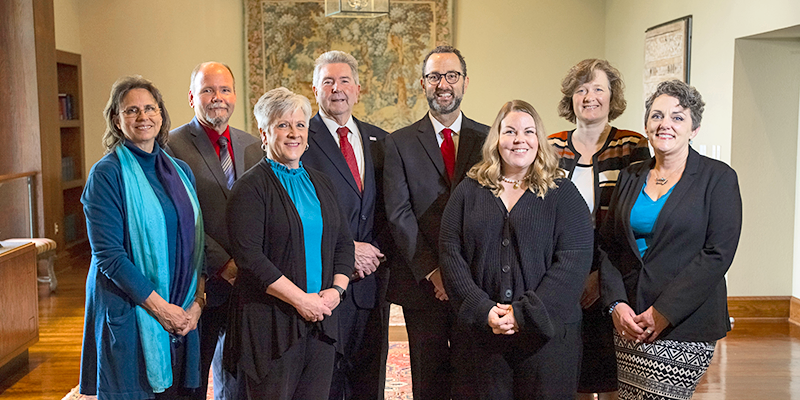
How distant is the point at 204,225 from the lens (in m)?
2.61

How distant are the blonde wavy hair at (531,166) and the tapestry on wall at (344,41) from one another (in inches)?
197

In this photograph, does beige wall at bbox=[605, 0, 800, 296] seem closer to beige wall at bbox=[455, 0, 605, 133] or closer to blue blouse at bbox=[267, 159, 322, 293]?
beige wall at bbox=[455, 0, 605, 133]

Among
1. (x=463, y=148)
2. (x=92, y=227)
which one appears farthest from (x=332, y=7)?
(x=92, y=227)

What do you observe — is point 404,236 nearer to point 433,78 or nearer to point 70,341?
point 433,78

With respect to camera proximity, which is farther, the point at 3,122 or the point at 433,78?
the point at 3,122

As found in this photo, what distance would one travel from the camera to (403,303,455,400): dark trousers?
2631 mm

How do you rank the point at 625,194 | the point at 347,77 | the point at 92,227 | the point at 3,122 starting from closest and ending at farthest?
the point at 92,227 → the point at 625,194 → the point at 347,77 → the point at 3,122

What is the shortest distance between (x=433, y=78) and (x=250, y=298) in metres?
1.19

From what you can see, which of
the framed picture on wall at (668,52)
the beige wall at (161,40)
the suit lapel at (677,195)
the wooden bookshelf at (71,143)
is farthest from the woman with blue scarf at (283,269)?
the wooden bookshelf at (71,143)

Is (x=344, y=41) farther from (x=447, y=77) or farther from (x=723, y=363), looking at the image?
(x=723, y=363)

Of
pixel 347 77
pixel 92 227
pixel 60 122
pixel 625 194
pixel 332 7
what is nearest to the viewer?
pixel 92 227

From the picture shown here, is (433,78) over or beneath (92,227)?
over

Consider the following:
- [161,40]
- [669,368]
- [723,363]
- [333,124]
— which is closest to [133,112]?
[333,124]

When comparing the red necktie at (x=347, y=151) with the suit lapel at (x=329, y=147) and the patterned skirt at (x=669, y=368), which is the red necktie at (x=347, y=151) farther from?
the patterned skirt at (x=669, y=368)
